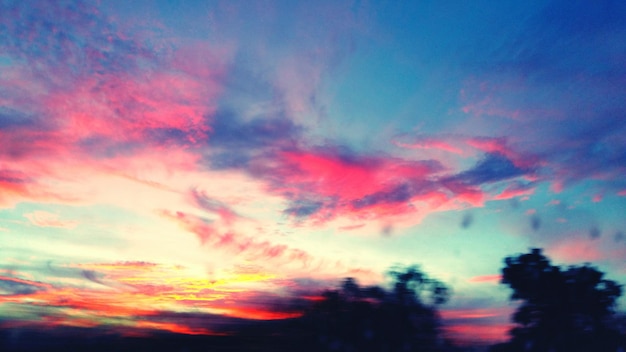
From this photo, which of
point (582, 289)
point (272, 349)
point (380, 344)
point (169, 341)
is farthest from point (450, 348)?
point (169, 341)

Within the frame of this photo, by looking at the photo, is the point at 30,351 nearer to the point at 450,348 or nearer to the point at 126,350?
the point at 126,350

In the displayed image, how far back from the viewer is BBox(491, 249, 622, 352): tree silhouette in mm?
10844

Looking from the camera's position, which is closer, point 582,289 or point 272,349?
point 272,349

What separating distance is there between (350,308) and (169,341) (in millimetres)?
3830

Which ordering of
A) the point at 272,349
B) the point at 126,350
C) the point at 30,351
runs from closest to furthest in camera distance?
the point at 30,351 < the point at 126,350 < the point at 272,349

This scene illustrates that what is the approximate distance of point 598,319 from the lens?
1132 cm

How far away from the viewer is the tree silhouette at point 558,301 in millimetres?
10844

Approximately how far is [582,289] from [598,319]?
728 millimetres

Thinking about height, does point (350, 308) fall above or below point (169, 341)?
above

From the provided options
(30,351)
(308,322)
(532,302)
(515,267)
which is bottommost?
(30,351)

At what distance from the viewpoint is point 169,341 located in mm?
7984

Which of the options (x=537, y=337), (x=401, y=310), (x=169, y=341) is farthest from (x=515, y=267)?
(x=169, y=341)

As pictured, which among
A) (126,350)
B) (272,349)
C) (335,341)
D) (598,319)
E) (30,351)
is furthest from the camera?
(598,319)

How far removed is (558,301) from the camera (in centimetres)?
1149
